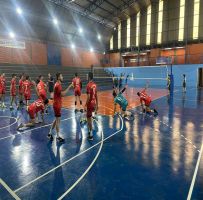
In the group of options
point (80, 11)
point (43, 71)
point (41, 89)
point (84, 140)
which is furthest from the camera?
point (80, 11)

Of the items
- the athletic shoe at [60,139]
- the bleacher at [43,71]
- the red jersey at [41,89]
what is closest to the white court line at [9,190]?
the athletic shoe at [60,139]

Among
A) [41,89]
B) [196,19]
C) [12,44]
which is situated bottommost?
[41,89]

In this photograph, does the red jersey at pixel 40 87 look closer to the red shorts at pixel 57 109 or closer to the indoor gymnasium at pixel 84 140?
the indoor gymnasium at pixel 84 140

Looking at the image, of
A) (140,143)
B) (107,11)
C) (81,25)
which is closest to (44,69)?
(81,25)

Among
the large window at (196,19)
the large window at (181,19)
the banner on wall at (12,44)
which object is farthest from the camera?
the large window at (181,19)

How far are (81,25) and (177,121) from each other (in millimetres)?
28005

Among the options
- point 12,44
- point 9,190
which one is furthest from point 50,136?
point 12,44

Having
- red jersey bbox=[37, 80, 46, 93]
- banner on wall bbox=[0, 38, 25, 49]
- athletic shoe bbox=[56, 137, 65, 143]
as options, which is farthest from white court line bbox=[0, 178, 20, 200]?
banner on wall bbox=[0, 38, 25, 49]

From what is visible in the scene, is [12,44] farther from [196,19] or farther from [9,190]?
[196,19]

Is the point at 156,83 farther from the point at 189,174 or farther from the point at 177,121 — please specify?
the point at 189,174

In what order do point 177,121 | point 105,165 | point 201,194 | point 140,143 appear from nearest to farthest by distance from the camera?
point 201,194 → point 105,165 → point 140,143 → point 177,121

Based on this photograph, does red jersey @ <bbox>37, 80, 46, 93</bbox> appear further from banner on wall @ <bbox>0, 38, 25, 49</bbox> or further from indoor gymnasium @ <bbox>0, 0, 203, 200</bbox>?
banner on wall @ <bbox>0, 38, 25, 49</bbox>

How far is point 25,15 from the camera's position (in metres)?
24.6

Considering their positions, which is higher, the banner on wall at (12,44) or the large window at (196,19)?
the large window at (196,19)
